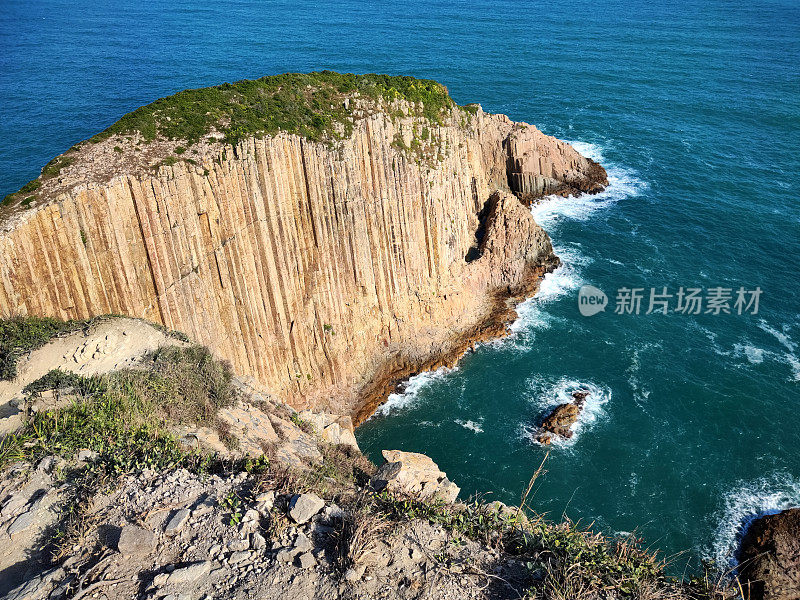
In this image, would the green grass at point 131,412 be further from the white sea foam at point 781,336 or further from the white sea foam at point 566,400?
the white sea foam at point 781,336

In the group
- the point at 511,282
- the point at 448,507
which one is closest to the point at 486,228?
the point at 511,282

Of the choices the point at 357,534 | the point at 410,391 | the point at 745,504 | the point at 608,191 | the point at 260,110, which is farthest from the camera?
the point at 608,191

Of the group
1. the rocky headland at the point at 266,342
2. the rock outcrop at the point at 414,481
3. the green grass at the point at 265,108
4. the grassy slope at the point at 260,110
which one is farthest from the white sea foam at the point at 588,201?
the rock outcrop at the point at 414,481

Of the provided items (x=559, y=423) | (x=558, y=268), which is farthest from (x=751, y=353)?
(x=559, y=423)

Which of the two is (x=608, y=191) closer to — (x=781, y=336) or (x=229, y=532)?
(x=781, y=336)

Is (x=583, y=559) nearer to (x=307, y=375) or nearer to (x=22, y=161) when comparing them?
(x=307, y=375)

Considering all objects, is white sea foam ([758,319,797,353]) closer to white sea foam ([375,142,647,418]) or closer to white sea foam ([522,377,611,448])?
white sea foam ([375,142,647,418])

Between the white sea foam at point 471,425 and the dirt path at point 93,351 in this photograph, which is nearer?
the dirt path at point 93,351
